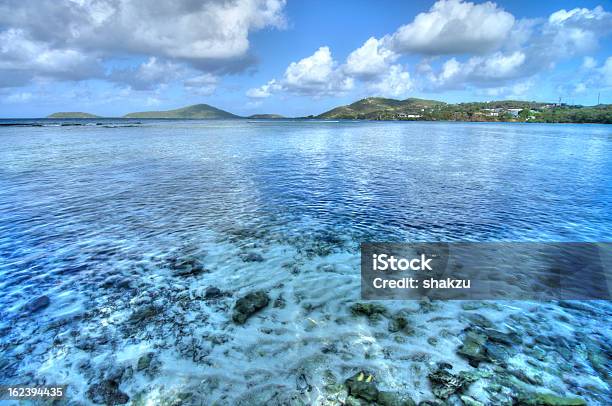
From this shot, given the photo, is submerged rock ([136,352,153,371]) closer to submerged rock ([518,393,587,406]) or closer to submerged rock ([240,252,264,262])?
submerged rock ([240,252,264,262])

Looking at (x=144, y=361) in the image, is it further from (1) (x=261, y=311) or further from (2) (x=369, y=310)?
(2) (x=369, y=310)

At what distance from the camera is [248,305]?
12.5 m

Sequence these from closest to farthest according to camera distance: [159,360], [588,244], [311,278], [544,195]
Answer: [159,360], [311,278], [588,244], [544,195]

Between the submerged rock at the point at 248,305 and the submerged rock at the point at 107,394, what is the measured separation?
13.5ft

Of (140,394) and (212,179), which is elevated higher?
(212,179)

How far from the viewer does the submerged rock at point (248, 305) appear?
11984mm

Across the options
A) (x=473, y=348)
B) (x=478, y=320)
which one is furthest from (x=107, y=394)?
(x=478, y=320)

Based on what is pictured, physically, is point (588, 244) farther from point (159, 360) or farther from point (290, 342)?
point (159, 360)

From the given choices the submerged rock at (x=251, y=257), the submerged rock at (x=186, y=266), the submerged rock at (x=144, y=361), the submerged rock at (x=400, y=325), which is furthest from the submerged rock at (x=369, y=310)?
the submerged rock at (x=186, y=266)

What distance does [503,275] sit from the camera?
1520 cm

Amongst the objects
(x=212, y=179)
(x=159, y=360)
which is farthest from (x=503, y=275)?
(x=212, y=179)

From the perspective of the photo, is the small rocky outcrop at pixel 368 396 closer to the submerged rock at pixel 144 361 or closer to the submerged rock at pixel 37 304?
the submerged rock at pixel 144 361

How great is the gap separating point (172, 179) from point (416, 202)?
94.0 feet

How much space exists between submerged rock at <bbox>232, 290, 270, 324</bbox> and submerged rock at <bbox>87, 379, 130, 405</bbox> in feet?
13.5
